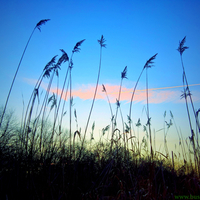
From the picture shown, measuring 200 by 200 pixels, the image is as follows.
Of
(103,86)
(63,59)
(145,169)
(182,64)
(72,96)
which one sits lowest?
(145,169)

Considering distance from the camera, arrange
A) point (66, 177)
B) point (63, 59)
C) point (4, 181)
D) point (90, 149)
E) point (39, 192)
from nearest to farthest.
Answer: point (39, 192) < point (4, 181) < point (66, 177) < point (63, 59) < point (90, 149)

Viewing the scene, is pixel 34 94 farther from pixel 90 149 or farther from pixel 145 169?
pixel 145 169

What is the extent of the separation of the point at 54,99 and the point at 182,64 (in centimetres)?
277

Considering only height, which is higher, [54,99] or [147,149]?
[54,99]

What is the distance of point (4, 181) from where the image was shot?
7.05 feet

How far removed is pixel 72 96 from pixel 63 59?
2.51 feet

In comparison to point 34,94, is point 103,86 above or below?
above

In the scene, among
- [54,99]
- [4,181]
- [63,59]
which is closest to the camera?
[4,181]

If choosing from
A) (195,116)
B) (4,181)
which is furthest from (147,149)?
(4,181)

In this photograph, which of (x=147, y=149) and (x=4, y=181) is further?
(x=147, y=149)

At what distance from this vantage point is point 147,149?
3.98 metres

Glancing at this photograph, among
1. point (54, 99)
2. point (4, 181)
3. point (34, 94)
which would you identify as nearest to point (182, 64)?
point (54, 99)

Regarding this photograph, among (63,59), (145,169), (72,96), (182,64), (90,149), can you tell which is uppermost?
(182,64)

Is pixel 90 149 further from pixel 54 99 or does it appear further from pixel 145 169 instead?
pixel 54 99
